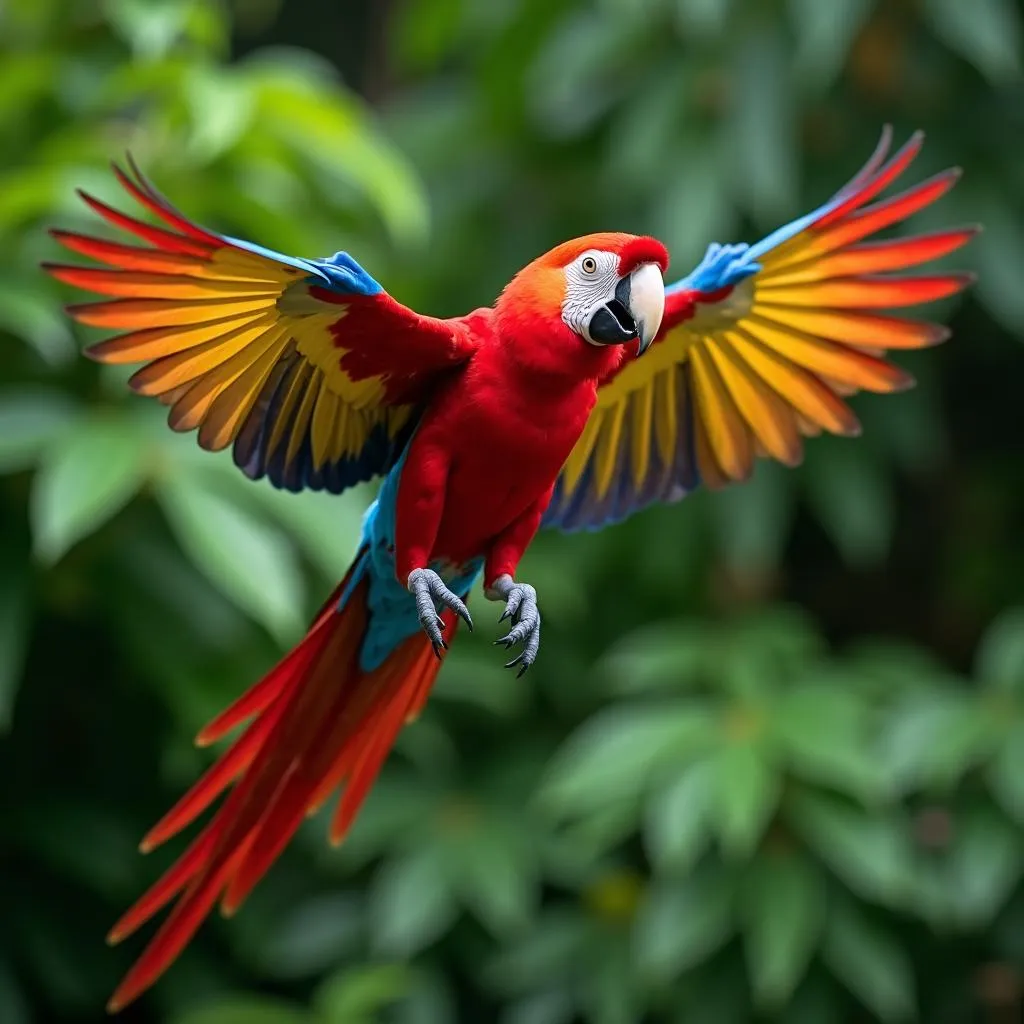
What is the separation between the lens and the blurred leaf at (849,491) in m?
1.81

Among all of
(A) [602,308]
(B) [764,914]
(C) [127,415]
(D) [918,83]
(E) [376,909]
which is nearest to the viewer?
(A) [602,308]

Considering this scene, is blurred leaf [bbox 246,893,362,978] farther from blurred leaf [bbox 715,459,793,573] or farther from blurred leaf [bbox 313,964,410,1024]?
blurred leaf [bbox 715,459,793,573]

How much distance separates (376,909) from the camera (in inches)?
67.2

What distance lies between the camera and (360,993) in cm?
148

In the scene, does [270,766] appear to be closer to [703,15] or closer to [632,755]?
[632,755]

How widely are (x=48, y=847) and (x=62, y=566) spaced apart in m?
0.32

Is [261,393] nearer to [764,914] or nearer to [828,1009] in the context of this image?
[764,914]

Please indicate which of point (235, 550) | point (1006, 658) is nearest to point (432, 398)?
point (235, 550)

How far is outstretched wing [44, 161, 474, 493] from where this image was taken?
0.71m

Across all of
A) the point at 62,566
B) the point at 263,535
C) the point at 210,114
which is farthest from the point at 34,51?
the point at 263,535

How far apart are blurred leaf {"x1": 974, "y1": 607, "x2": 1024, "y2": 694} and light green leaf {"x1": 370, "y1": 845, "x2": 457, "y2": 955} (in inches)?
26.2

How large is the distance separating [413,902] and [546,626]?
1.40ft

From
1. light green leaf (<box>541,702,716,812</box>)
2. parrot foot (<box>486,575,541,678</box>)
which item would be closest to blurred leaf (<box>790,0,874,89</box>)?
light green leaf (<box>541,702,716,812</box>)

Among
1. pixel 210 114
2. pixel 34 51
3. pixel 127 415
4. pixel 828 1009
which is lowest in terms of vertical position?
pixel 828 1009
